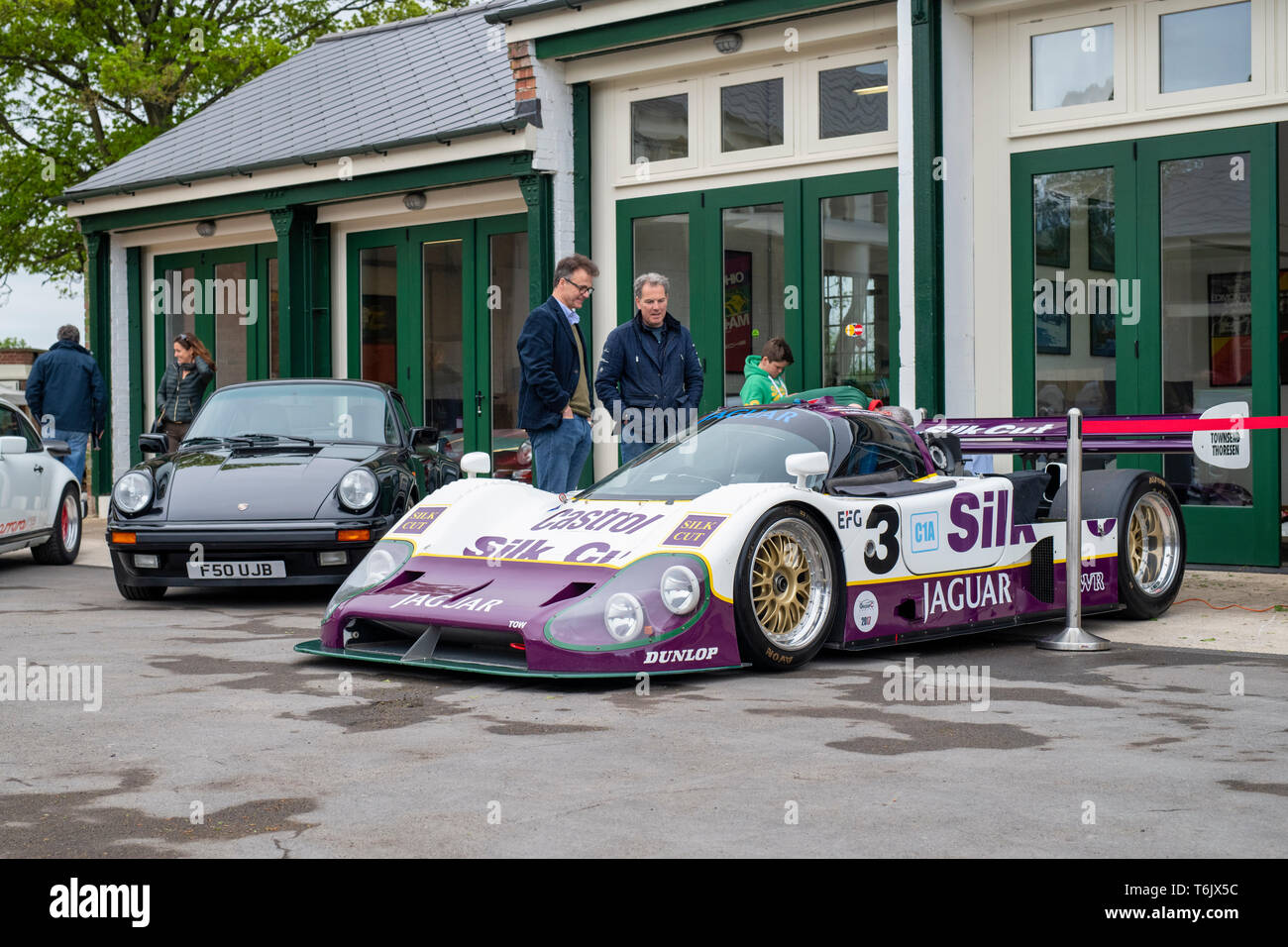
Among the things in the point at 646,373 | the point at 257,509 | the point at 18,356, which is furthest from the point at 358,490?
the point at 18,356

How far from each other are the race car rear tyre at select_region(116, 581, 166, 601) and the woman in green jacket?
16.1ft

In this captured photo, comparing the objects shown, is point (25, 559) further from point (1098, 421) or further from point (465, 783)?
point (465, 783)

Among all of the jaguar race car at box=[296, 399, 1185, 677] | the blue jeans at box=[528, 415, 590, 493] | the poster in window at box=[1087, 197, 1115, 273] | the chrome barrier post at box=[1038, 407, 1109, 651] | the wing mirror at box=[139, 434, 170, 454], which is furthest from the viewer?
the poster in window at box=[1087, 197, 1115, 273]

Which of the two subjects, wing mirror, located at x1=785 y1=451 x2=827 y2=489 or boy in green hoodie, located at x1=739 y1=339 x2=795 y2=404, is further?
boy in green hoodie, located at x1=739 y1=339 x2=795 y2=404

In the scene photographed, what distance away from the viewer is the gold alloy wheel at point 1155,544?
858 cm

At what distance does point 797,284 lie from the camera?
1328 centimetres

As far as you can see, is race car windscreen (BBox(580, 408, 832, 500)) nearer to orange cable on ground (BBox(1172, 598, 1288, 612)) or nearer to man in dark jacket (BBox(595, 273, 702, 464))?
man in dark jacket (BBox(595, 273, 702, 464))

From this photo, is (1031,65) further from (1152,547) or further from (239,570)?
(239,570)

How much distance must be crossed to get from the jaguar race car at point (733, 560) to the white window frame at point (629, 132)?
21.2 ft

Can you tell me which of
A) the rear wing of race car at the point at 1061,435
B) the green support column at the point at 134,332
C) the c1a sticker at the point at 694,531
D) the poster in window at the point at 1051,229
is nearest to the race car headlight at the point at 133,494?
the c1a sticker at the point at 694,531

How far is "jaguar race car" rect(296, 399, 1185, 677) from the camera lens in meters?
6.46

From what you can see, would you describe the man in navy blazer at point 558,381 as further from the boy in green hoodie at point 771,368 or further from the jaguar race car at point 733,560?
the boy in green hoodie at point 771,368

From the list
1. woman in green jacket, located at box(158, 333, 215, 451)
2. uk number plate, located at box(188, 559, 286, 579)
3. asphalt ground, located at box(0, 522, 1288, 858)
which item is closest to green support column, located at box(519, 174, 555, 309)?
woman in green jacket, located at box(158, 333, 215, 451)
